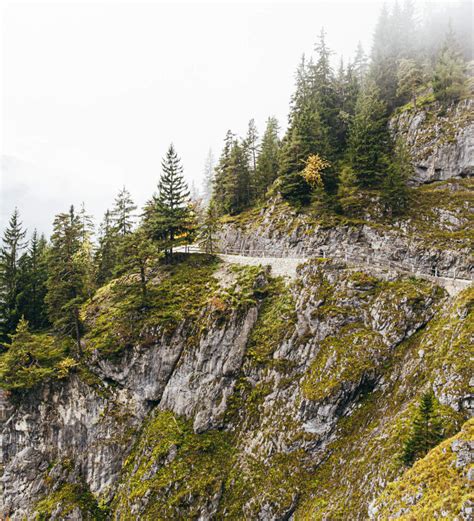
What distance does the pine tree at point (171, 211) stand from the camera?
109ft

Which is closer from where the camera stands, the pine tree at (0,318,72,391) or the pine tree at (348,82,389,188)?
the pine tree at (0,318,72,391)

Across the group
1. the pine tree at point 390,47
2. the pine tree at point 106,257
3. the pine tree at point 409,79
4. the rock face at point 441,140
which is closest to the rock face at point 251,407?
the pine tree at point 106,257

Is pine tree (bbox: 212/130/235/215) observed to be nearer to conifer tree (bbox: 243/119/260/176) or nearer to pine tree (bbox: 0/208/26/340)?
conifer tree (bbox: 243/119/260/176)

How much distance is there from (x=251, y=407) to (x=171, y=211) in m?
20.2

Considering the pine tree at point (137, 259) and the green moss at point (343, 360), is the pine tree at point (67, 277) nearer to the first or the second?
the pine tree at point (137, 259)

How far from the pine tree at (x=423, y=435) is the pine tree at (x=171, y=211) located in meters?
25.3

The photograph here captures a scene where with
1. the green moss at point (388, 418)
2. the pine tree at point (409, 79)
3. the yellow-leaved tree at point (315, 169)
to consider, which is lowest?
the green moss at point (388, 418)

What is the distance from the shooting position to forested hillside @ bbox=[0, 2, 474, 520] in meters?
17.5

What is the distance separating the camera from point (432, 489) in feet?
37.8

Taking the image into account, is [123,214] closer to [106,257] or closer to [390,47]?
[106,257]

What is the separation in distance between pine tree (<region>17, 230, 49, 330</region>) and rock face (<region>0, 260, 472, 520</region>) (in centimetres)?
1179

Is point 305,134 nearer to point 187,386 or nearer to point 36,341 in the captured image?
point 187,386

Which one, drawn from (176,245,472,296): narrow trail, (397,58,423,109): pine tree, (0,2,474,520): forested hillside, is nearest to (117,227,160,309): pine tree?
(0,2,474,520): forested hillside

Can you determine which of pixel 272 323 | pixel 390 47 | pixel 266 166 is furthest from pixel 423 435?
pixel 390 47
